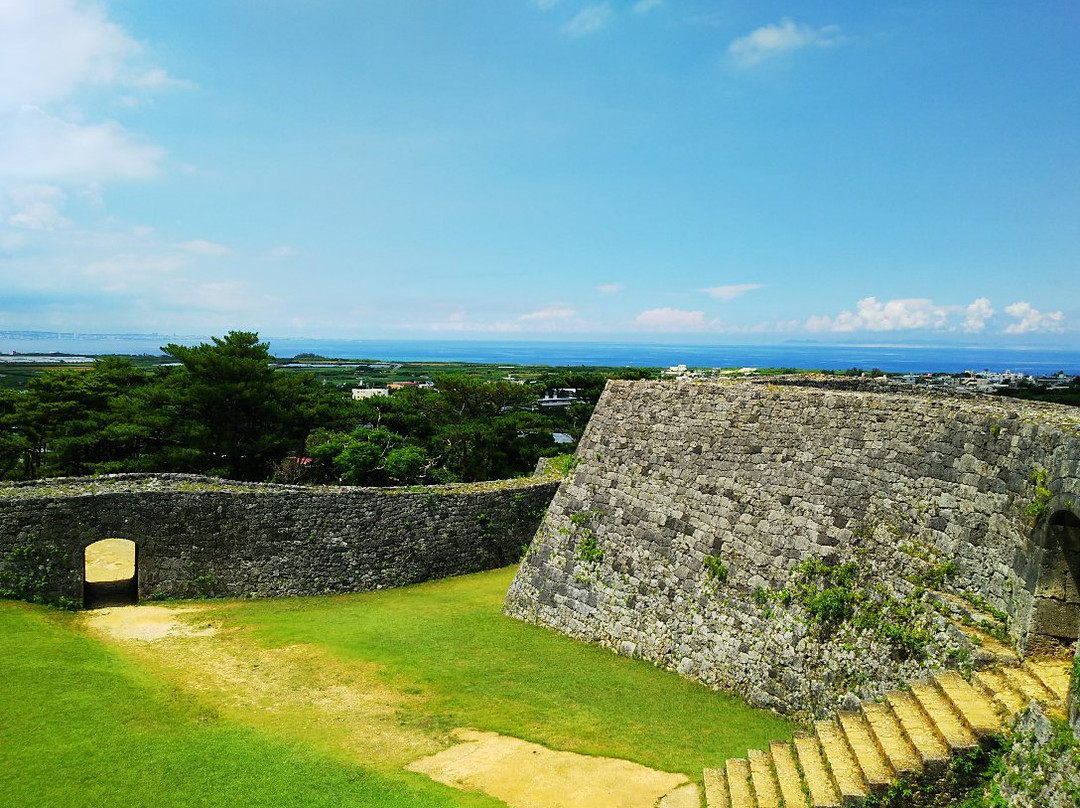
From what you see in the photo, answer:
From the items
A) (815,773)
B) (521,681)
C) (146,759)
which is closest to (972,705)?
(815,773)

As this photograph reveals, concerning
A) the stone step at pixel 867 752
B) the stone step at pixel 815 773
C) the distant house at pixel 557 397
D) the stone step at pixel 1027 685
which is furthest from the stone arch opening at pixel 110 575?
the distant house at pixel 557 397

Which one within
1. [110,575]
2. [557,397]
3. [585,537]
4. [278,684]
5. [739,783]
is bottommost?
[110,575]

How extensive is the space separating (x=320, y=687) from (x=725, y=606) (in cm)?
651

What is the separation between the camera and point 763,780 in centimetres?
677

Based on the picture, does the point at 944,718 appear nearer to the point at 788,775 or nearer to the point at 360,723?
the point at 788,775

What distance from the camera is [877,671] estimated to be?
25.2 ft

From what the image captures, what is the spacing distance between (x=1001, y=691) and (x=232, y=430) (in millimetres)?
24208

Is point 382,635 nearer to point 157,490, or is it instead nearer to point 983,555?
point 157,490

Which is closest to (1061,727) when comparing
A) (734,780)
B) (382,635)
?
(734,780)

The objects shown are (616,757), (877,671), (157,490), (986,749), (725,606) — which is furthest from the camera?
(157,490)

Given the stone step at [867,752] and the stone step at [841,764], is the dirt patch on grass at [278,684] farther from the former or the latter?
the stone step at [867,752]

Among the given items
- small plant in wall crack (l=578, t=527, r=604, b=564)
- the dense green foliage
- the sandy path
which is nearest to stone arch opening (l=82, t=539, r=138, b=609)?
the sandy path

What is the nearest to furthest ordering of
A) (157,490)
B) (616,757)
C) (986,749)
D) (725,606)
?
(986,749) → (616,757) → (725,606) → (157,490)

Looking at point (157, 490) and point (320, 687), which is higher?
point (157, 490)
